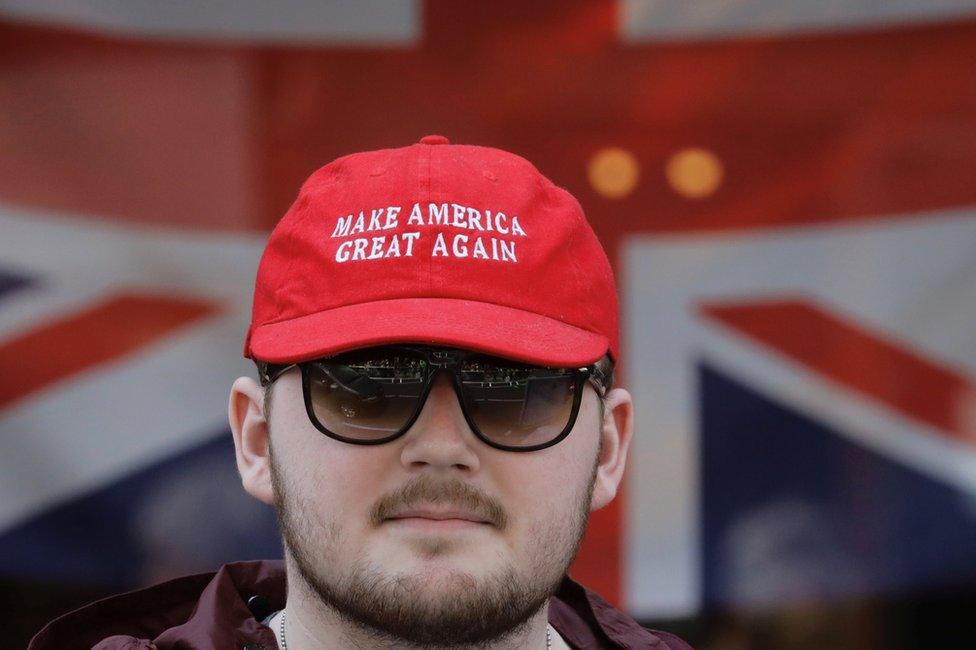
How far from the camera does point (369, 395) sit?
1.36m

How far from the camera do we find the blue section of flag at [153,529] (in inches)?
115

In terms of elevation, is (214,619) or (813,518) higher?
(214,619)

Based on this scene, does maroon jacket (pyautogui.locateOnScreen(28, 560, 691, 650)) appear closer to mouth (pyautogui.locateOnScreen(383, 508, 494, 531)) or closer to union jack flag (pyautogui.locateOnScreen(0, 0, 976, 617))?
mouth (pyautogui.locateOnScreen(383, 508, 494, 531))

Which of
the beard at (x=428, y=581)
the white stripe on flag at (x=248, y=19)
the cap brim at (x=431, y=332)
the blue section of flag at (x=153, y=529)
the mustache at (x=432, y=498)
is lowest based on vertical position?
the blue section of flag at (x=153, y=529)

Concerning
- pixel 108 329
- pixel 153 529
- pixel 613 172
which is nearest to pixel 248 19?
pixel 108 329

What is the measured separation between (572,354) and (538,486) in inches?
6.0

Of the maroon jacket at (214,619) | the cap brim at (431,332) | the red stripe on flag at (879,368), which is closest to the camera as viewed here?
the cap brim at (431,332)

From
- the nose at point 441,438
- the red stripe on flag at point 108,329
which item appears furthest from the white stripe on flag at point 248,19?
the nose at point 441,438

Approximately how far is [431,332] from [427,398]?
0.08m

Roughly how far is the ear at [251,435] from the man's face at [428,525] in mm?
121

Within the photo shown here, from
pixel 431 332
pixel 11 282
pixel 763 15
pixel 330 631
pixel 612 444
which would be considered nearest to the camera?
pixel 431 332

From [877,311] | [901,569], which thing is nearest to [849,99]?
[877,311]

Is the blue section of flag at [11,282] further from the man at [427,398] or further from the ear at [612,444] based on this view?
the ear at [612,444]

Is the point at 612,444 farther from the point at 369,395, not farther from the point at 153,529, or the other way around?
the point at 153,529
